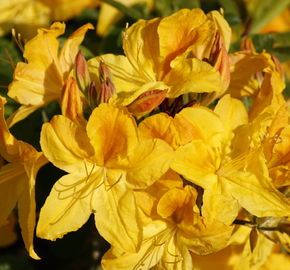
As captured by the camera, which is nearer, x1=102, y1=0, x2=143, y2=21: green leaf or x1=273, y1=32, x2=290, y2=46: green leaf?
x1=102, y1=0, x2=143, y2=21: green leaf

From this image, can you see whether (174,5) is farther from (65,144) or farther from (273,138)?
(65,144)

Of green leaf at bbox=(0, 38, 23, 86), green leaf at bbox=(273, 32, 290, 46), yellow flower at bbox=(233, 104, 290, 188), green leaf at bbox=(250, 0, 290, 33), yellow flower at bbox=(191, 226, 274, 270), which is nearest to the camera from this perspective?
yellow flower at bbox=(233, 104, 290, 188)

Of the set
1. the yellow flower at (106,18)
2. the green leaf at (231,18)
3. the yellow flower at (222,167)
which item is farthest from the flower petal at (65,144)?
the green leaf at (231,18)

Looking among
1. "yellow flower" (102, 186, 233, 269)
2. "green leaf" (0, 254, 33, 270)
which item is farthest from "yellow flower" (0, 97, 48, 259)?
"green leaf" (0, 254, 33, 270)

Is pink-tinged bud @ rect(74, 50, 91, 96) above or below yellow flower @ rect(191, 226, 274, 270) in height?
above

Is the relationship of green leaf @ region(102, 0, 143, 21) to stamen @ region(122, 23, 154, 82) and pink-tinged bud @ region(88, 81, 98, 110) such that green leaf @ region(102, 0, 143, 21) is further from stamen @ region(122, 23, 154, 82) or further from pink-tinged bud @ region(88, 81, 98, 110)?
→ pink-tinged bud @ region(88, 81, 98, 110)

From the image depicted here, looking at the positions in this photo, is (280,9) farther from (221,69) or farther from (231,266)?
(231,266)

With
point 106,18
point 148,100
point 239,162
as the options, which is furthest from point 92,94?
point 106,18
